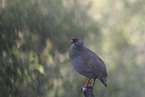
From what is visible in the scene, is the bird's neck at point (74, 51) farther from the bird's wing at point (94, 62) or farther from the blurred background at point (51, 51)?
the blurred background at point (51, 51)

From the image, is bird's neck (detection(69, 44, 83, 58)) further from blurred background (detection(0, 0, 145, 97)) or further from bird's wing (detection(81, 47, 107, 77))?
blurred background (detection(0, 0, 145, 97))

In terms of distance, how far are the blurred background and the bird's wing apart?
56.4 inches

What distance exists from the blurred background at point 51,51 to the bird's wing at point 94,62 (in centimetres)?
143

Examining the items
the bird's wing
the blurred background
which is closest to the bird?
the bird's wing

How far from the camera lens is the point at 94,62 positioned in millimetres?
4082

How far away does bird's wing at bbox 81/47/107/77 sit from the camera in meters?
4.07

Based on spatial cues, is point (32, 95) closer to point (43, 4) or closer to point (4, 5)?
point (4, 5)

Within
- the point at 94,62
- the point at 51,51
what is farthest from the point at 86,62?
the point at 51,51

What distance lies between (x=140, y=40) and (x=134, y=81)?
13.5m

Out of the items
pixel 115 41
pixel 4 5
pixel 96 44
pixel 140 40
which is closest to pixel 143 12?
pixel 140 40

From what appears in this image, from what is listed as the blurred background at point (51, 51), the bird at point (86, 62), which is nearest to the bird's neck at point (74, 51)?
the bird at point (86, 62)

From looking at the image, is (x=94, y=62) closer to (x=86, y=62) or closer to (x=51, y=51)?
(x=86, y=62)

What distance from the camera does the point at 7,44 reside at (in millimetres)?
7008

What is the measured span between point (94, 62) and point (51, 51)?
992 centimetres
